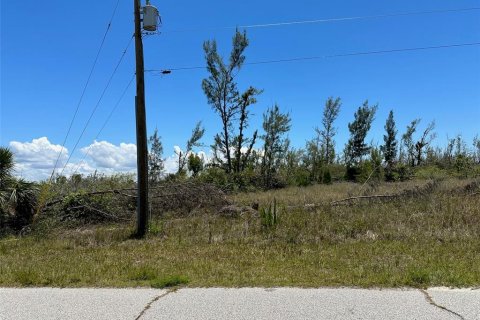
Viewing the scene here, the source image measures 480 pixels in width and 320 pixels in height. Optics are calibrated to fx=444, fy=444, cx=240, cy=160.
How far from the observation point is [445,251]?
961 cm

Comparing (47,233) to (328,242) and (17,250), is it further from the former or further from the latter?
(328,242)

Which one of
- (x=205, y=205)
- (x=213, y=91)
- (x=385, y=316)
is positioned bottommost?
(x=385, y=316)

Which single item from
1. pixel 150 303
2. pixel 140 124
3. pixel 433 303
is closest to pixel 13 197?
pixel 140 124

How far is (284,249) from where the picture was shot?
422 inches

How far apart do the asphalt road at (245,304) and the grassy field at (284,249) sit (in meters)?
0.48

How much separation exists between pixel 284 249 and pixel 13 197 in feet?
31.9

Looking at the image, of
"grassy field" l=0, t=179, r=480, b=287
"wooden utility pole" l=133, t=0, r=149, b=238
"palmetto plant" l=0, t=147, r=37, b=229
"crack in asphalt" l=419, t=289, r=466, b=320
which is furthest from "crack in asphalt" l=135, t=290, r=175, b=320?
"palmetto plant" l=0, t=147, r=37, b=229

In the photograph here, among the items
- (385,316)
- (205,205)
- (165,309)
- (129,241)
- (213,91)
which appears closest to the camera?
(385,316)

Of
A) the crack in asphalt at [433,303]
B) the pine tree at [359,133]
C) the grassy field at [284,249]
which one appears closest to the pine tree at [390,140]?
the pine tree at [359,133]

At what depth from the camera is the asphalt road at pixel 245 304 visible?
5409mm

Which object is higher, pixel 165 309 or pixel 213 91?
pixel 213 91

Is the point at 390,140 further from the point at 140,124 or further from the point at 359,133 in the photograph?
the point at 140,124

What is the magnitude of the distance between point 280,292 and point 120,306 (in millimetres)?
2228

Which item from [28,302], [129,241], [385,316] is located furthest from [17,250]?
[385,316]
